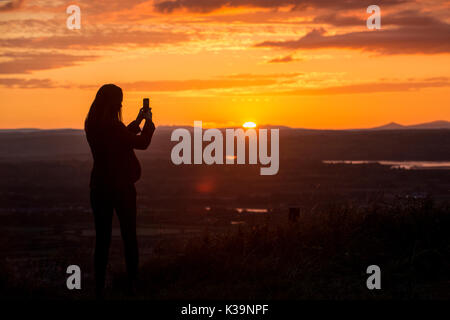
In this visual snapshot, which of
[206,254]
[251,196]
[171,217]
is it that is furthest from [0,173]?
[206,254]

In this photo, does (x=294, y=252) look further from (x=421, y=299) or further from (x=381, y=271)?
(x=421, y=299)

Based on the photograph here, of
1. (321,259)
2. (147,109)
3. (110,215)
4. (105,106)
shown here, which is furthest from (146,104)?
(321,259)

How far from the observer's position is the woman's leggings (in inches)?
297

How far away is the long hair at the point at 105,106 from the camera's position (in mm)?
7512

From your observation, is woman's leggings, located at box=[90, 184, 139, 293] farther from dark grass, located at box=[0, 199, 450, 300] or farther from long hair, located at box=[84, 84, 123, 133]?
long hair, located at box=[84, 84, 123, 133]

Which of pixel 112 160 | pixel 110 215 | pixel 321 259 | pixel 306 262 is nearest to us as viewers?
pixel 112 160

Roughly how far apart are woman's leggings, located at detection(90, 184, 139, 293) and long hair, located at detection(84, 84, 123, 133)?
73 cm

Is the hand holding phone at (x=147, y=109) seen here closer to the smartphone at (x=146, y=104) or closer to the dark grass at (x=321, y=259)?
the smartphone at (x=146, y=104)

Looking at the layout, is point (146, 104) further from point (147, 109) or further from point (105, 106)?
point (105, 106)

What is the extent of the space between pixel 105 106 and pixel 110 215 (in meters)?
1.21

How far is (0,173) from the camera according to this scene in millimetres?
116688

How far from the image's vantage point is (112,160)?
24.5 feet

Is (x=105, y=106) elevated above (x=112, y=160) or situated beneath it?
elevated above

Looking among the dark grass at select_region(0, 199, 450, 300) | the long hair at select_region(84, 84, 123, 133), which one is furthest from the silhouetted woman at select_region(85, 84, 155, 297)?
the dark grass at select_region(0, 199, 450, 300)
